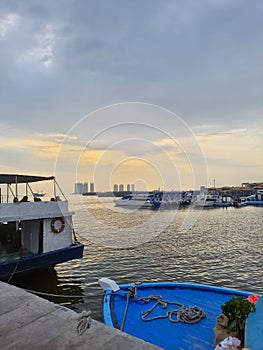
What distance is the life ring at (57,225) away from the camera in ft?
42.6

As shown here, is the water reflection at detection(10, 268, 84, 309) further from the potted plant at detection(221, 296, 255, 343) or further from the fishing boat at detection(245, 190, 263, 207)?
the fishing boat at detection(245, 190, 263, 207)

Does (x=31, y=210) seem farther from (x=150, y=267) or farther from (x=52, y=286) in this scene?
(x=150, y=267)

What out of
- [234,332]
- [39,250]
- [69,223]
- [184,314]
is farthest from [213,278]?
[234,332]

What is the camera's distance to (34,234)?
1319 centimetres

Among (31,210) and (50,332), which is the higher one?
(31,210)

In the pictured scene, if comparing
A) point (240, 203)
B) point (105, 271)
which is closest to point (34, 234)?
point (105, 271)

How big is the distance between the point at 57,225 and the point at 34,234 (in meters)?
1.17

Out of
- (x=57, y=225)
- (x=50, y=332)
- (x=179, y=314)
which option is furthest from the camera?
(x=57, y=225)

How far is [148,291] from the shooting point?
296 inches

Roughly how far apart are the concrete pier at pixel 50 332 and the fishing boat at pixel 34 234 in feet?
20.6

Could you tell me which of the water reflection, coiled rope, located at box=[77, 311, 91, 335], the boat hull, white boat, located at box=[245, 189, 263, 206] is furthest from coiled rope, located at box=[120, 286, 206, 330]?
white boat, located at box=[245, 189, 263, 206]

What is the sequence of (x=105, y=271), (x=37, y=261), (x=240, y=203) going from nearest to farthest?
(x=37, y=261), (x=105, y=271), (x=240, y=203)

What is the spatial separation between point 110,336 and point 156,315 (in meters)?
2.15

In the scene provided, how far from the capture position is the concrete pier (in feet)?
13.1
